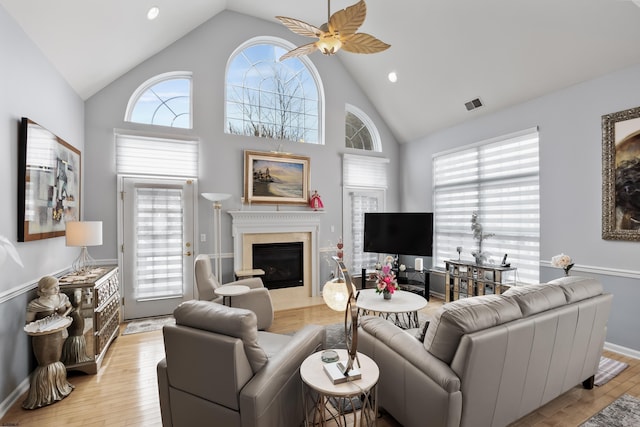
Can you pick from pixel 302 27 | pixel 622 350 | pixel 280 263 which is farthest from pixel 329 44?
pixel 622 350

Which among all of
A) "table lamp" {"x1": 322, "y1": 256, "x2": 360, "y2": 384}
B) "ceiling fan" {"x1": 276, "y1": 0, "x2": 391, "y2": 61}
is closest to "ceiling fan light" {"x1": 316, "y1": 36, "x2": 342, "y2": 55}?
"ceiling fan" {"x1": 276, "y1": 0, "x2": 391, "y2": 61}

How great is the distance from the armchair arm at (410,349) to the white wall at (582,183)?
9.77 feet

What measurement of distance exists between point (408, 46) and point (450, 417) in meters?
4.75

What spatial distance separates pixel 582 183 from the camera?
3.75 m

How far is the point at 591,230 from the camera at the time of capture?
3678 millimetres

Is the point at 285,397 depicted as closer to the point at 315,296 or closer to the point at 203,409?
the point at 203,409

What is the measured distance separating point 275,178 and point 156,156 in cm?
181

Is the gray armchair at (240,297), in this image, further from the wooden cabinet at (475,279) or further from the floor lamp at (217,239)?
the wooden cabinet at (475,279)

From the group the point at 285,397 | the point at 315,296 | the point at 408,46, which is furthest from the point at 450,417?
the point at 408,46

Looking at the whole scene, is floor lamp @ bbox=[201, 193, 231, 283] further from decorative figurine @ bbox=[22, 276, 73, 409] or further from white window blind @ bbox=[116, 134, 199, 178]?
decorative figurine @ bbox=[22, 276, 73, 409]

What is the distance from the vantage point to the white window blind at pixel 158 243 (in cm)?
447

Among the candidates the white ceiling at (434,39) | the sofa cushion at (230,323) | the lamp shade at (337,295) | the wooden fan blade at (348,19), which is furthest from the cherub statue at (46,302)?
the wooden fan blade at (348,19)

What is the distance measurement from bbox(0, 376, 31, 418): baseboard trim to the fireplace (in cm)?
291

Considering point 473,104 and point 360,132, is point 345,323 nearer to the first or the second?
point 473,104
